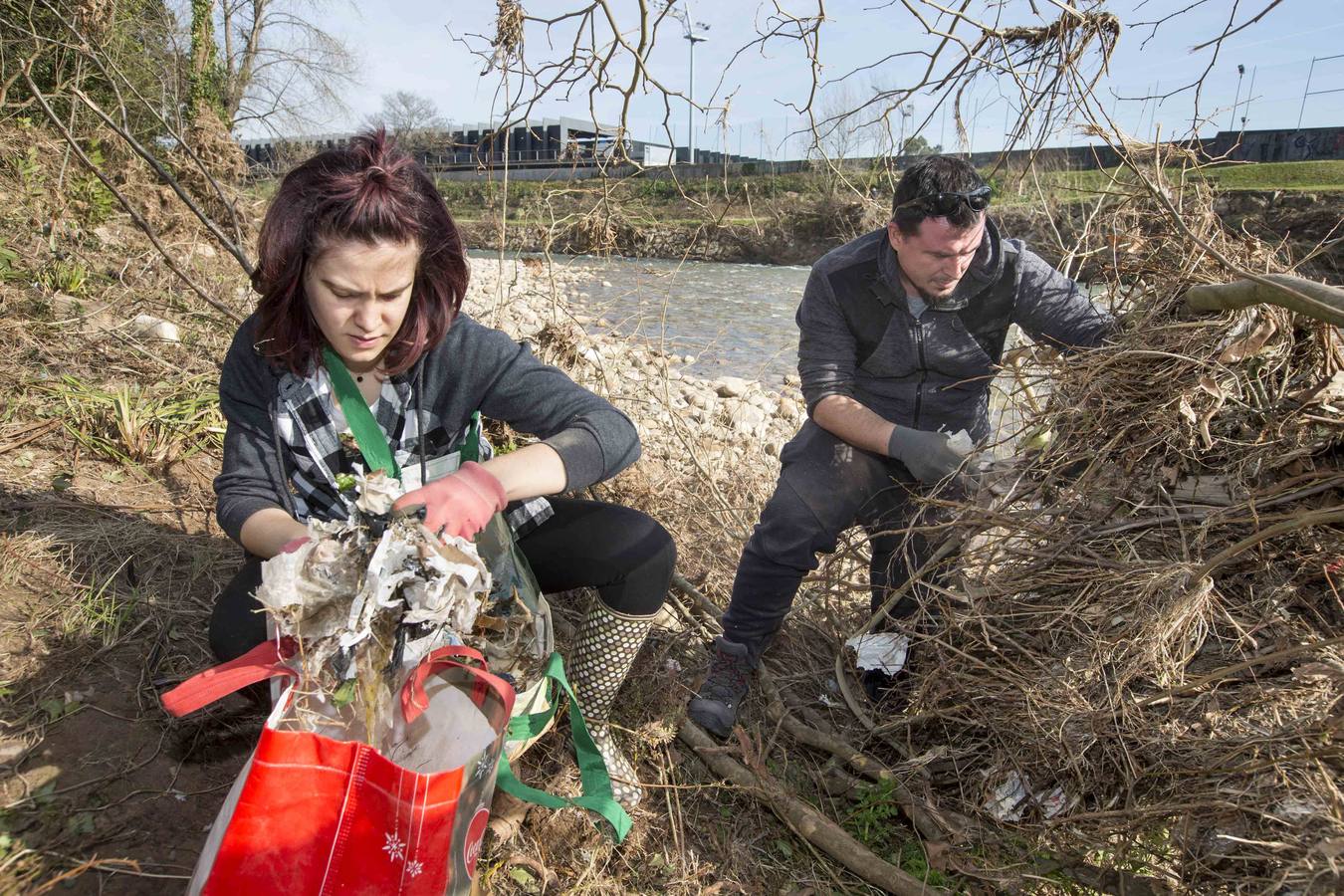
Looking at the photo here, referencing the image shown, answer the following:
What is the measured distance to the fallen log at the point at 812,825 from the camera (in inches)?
68.9

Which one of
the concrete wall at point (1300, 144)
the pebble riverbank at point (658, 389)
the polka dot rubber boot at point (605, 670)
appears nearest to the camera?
the polka dot rubber boot at point (605, 670)

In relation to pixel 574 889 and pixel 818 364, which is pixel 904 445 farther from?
pixel 574 889

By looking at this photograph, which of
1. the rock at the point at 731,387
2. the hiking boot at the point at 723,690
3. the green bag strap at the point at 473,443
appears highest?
the green bag strap at the point at 473,443

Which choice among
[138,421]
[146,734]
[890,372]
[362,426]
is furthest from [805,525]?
[138,421]

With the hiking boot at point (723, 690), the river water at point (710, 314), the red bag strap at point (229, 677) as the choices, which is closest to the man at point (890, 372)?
the hiking boot at point (723, 690)

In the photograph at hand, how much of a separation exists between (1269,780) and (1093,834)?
15.0 inches

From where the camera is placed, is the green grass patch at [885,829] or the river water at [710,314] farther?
the river water at [710,314]

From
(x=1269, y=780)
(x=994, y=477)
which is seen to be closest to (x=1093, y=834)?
(x=1269, y=780)

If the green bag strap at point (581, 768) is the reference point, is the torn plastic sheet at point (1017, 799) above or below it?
below

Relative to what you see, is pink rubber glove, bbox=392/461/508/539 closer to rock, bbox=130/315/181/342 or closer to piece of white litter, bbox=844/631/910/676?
piece of white litter, bbox=844/631/910/676

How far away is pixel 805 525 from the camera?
2.31 m

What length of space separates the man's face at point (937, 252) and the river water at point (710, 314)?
149 cm

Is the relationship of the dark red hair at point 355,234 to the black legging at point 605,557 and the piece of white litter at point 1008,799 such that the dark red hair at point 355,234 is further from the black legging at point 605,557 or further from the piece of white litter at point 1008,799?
the piece of white litter at point 1008,799

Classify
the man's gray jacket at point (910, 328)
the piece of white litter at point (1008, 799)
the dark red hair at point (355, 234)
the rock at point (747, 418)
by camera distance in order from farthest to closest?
the rock at point (747, 418) → the man's gray jacket at point (910, 328) → the piece of white litter at point (1008, 799) → the dark red hair at point (355, 234)
